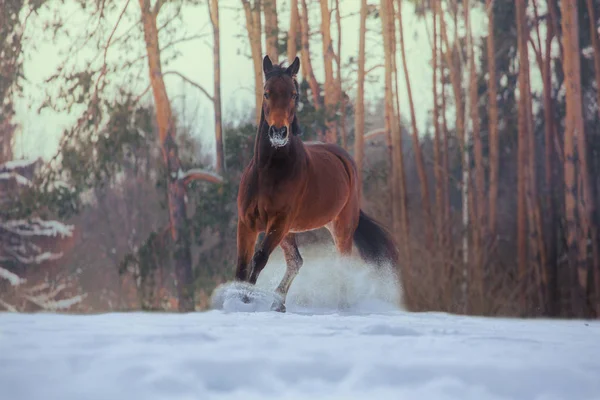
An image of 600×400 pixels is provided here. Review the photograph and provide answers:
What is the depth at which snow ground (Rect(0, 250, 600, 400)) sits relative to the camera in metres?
2.12

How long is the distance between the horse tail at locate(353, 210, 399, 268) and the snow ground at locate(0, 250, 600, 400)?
5.03 m

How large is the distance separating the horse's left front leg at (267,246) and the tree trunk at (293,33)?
9.16 metres

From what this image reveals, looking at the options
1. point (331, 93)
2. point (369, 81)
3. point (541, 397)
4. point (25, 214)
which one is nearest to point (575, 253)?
point (331, 93)

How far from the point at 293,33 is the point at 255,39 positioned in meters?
0.65

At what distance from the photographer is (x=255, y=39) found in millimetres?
15188

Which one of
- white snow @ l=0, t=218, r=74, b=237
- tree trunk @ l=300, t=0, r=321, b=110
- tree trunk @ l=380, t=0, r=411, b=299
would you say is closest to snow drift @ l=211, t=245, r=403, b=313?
tree trunk @ l=380, t=0, r=411, b=299

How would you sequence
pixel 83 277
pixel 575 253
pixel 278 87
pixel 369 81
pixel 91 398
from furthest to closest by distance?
pixel 83 277 < pixel 369 81 < pixel 575 253 < pixel 278 87 < pixel 91 398

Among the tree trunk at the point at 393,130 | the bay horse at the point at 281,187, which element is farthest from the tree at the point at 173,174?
the bay horse at the point at 281,187

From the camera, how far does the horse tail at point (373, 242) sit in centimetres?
807

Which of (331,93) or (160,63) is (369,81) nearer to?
(331,93)

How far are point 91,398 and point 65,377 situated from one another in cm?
16

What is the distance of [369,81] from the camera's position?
56.6ft

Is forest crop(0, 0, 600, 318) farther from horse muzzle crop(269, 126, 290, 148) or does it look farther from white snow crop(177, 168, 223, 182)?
horse muzzle crop(269, 126, 290, 148)

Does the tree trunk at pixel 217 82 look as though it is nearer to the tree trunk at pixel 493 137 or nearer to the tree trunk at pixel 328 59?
the tree trunk at pixel 328 59
